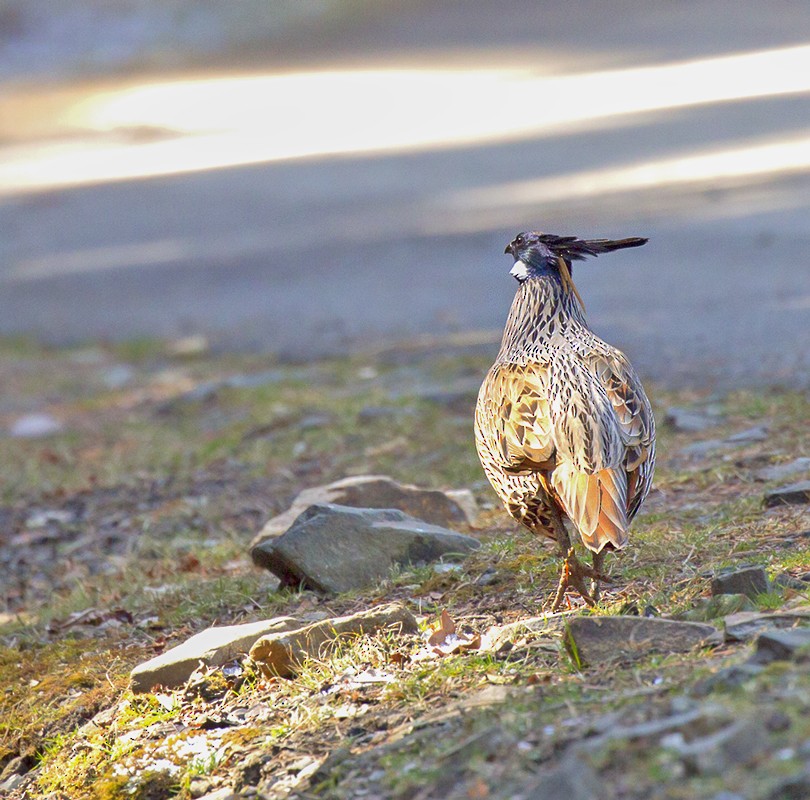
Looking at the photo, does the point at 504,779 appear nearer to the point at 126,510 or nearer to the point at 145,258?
the point at 126,510

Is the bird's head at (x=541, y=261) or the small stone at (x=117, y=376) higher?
the bird's head at (x=541, y=261)

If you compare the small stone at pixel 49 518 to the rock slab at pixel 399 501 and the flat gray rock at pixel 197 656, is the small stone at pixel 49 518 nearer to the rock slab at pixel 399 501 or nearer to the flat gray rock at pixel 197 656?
the rock slab at pixel 399 501

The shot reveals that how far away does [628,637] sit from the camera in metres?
3.78

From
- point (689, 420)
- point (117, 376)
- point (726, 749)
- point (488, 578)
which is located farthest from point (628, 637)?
point (117, 376)

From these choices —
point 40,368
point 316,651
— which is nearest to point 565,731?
point 316,651

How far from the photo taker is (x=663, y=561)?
4.86 metres

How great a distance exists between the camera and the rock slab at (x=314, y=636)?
4.38 m

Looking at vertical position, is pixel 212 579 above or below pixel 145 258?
below

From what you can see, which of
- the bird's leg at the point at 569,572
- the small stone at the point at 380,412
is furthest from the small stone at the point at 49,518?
the bird's leg at the point at 569,572

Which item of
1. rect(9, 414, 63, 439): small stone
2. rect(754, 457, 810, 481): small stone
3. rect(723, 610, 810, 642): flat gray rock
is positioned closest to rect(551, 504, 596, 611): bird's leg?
rect(723, 610, 810, 642): flat gray rock

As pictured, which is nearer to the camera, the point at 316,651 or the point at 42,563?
the point at 316,651

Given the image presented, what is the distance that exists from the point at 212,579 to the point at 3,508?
2672mm

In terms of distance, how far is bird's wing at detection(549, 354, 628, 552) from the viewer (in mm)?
4141

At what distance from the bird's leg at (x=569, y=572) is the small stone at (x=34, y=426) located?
20.6 ft
